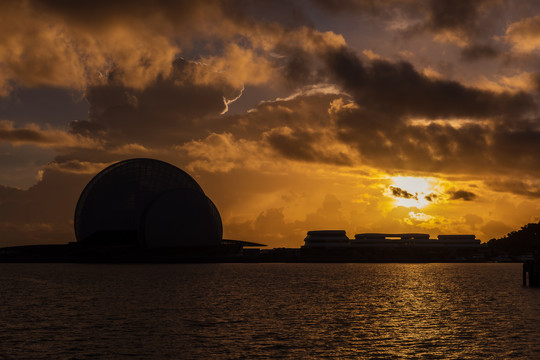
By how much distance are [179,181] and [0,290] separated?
91.3 m

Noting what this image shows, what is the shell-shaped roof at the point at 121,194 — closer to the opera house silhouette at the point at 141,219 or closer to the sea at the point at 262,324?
the opera house silhouette at the point at 141,219

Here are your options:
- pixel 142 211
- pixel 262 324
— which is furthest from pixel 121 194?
pixel 262 324

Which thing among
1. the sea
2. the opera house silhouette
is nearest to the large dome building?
the opera house silhouette

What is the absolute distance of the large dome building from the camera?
485 feet

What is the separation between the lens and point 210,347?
33.6 metres

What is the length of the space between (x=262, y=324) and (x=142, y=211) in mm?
110423

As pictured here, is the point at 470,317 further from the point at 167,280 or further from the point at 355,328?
the point at 167,280

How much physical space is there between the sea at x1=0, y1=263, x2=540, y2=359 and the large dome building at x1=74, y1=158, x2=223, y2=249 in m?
77.6

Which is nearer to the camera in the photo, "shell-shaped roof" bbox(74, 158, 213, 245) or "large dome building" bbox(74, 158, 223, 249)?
"large dome building" bbox(74, 158, 223, 249)

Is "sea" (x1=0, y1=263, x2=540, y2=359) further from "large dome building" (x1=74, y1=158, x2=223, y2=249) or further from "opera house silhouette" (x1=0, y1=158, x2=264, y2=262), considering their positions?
"opera house silhouette" (x1=0, y1=158, x2=264, y2=262)

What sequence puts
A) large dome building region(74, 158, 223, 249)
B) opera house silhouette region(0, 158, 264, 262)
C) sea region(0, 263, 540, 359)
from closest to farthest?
sea region(0, 263, 540, 359), large dome building region(74, 158, 223, 249), opera house silhouette region(0, 158, 264, 262)

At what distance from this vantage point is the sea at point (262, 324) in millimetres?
32594

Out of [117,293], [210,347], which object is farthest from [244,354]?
[117,293]

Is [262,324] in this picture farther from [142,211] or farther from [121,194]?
[121,194]
